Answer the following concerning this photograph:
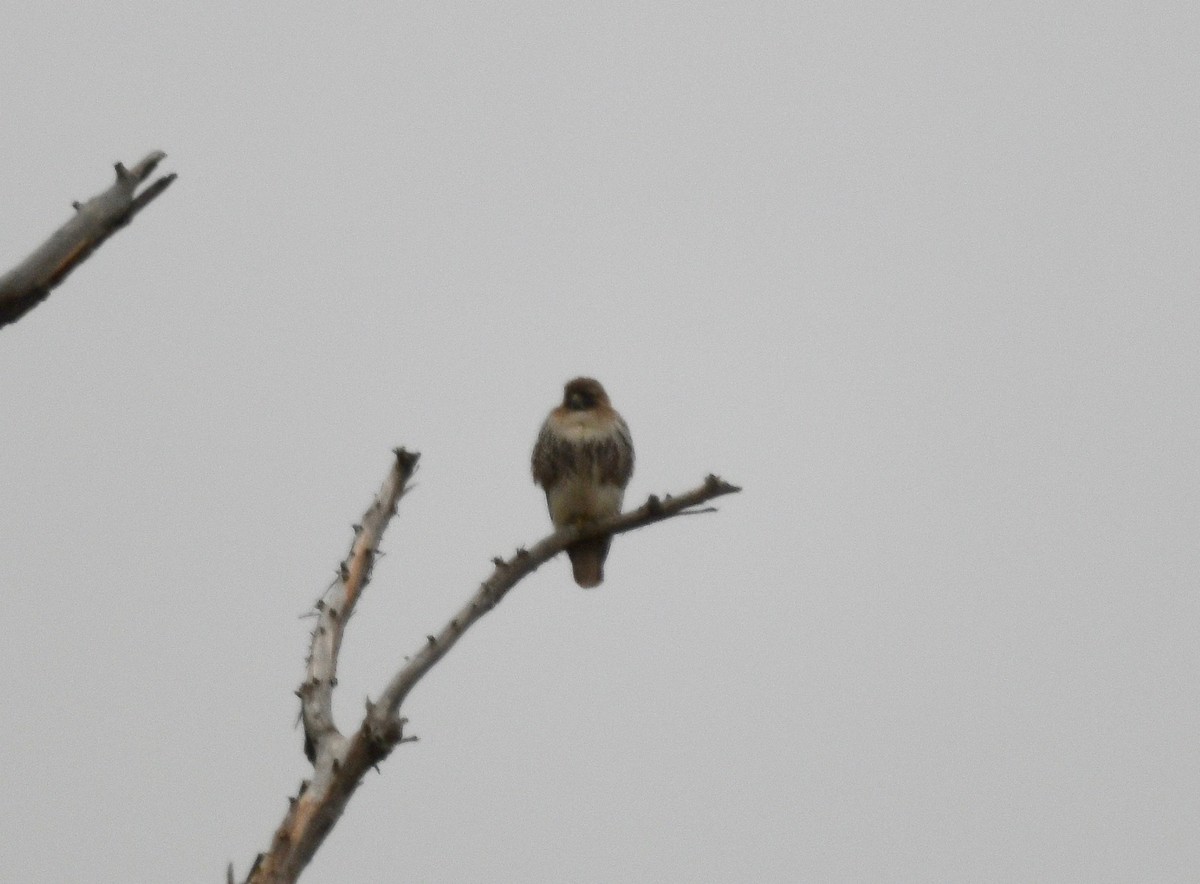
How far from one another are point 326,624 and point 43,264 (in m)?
3.06

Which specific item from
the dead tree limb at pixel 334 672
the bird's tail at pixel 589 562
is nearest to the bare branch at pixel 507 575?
the dead tree limb at pixel 334 672

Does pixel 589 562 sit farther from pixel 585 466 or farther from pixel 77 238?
pixel 77 238

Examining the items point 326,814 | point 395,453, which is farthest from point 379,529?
point 326,814

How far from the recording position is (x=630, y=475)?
1090cm

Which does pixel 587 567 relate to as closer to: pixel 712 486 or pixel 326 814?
pixel 712 486

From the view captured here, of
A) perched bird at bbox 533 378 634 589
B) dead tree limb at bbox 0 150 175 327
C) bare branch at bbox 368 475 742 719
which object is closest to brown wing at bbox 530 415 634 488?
perched bird at bbox 533 378 634 589

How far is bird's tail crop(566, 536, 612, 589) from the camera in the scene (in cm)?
1023

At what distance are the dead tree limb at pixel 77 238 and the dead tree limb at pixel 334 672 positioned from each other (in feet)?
7.44

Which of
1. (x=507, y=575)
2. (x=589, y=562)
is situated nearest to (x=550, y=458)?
(x=589, y=562)

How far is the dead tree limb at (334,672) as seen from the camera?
5805mm

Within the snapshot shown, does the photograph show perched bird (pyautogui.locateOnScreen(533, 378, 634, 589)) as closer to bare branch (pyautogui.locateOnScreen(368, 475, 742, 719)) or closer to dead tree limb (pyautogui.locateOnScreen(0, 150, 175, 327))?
bare branch (pyautogui.locateOnScreen(368, 475, 742, 719))

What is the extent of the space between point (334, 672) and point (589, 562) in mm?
3747

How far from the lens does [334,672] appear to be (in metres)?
6.69

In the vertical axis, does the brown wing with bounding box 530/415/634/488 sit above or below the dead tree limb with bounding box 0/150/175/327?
above
